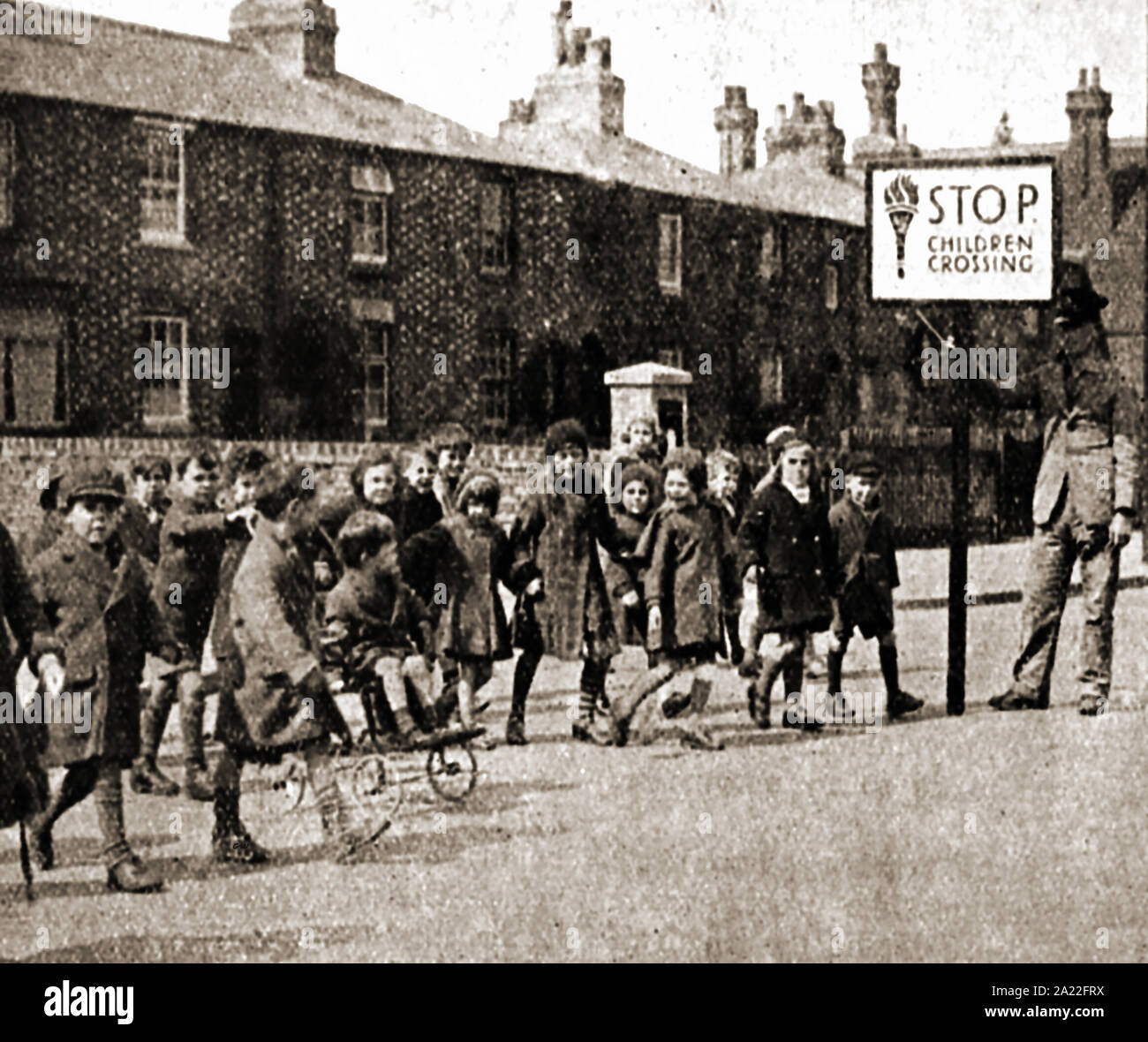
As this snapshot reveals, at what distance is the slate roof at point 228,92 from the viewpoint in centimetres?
2008

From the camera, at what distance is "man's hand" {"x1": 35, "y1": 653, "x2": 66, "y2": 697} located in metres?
6.03

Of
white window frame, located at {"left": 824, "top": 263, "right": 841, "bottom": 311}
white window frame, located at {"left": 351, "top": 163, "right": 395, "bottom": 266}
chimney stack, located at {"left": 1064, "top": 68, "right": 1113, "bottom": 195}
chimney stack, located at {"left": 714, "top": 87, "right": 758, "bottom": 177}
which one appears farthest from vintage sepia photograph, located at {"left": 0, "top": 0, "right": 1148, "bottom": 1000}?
white window frame, located at {"left": 824, "top": 263, "right": 841, "bottom": 311}

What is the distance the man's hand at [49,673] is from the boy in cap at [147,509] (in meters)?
2.76

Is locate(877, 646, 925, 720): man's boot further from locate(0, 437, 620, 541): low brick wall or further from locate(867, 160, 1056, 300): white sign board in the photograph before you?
locate(0, 437, 620, 541): low brick wall

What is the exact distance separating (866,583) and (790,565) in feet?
2.20

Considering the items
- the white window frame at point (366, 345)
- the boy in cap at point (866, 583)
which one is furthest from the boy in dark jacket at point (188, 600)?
the white window frame at point (366, 345)

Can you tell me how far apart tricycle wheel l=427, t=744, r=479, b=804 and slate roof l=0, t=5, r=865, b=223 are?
1139 cm

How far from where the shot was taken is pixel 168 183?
21.9 m

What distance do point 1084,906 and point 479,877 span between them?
2.17 metres

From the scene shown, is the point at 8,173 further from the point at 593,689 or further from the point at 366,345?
the point at 593,689

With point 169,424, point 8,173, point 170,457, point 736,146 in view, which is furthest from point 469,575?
point 736,146

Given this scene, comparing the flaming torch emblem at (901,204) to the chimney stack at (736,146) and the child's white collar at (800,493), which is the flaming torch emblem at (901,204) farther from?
the chimney stack at (736,146)

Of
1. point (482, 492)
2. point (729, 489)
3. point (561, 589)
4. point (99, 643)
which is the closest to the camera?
point (99, 643)

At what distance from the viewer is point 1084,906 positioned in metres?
6.27
